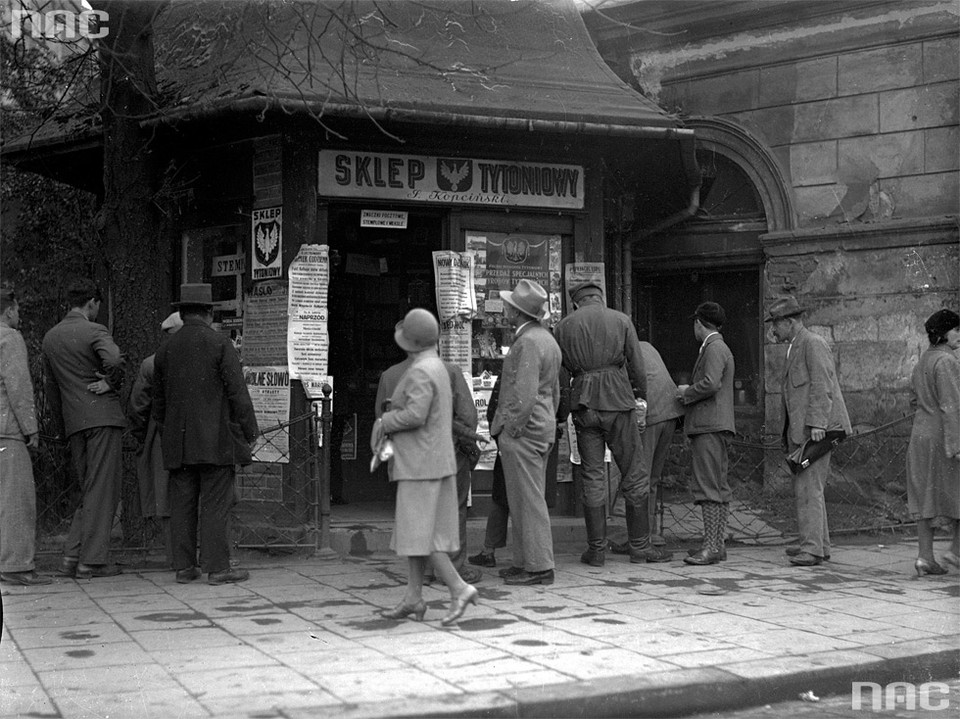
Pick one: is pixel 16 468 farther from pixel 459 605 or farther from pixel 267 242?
pixel 459 605

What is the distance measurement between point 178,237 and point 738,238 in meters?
6.46

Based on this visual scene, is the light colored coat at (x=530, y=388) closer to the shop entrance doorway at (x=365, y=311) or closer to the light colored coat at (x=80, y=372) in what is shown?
the light colored coat at (x=80, y=372)

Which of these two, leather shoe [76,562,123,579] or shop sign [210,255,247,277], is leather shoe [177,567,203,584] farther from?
shop sign [210,255,247,277]

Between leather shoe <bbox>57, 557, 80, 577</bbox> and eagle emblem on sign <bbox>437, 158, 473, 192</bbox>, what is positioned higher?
eagle emblem on sign <bbox>437, 158, 473, 192</bbox>

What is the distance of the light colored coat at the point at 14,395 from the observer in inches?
297

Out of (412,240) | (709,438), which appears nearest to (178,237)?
(412,240)

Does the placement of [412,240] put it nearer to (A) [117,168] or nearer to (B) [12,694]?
(A) [117,168]

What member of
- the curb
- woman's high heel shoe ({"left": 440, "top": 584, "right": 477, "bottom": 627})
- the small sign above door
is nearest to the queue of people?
woman's high heel shoe ({"left": 440, "top": 584, "right": 477, "bottom": 627})

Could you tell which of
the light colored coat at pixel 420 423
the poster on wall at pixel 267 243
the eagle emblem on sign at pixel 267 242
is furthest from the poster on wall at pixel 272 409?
the light colored coat at pixel 420 423

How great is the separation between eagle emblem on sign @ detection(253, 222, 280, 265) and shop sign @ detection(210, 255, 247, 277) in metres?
0.28

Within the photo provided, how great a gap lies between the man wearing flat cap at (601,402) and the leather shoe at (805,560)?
4.17 ft

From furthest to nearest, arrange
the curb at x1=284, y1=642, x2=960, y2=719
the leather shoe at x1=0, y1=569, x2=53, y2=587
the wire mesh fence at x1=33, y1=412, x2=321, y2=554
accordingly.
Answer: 1. the wire mesh fence at x1=33, y1=412, x2=321, y2=554
2. the leather shoe at x1=0, y1=569, x2=53, y2=587
3. the curb at x1=284, y1=642, x2=960, y2=719

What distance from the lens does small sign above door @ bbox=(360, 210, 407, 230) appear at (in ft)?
30.3

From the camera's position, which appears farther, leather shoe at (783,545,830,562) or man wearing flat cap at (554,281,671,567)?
leather shoe at (783,545,830,562)
